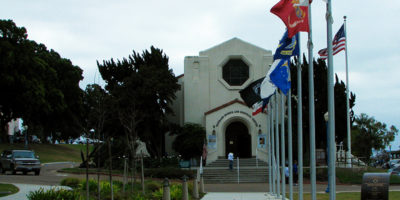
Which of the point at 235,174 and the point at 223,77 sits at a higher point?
the point at 223,77

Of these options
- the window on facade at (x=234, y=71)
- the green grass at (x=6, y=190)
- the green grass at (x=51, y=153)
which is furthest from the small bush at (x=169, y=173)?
the green grass at (x=51, y=153)

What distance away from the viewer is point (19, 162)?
35312 mm

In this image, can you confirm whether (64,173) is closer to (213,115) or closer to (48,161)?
(213,115)

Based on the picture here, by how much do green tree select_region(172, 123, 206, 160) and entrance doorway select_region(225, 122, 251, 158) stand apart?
9.39ft

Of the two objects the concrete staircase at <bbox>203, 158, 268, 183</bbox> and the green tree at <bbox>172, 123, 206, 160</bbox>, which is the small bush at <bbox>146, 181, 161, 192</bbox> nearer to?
the concrete staircase at <bbox>203, 158, 268, 183</bbox>

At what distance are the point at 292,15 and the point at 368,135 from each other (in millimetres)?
46896

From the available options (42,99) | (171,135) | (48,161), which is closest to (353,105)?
(171,135)

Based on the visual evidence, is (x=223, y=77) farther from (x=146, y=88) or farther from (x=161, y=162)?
(x=161, y=162)

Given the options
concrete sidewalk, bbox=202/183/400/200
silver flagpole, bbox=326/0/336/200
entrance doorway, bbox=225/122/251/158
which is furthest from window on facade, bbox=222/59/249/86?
silver flagpole, bbox=326/0/336/200

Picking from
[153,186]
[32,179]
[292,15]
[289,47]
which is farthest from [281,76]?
[32,179]

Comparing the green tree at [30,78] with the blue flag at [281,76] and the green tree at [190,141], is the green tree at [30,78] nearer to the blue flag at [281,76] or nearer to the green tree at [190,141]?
the green tree at [190,141]

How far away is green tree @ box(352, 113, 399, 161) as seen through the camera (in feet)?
175

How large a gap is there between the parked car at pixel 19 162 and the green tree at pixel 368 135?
3050 cm

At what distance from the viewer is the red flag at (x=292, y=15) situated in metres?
12.3
